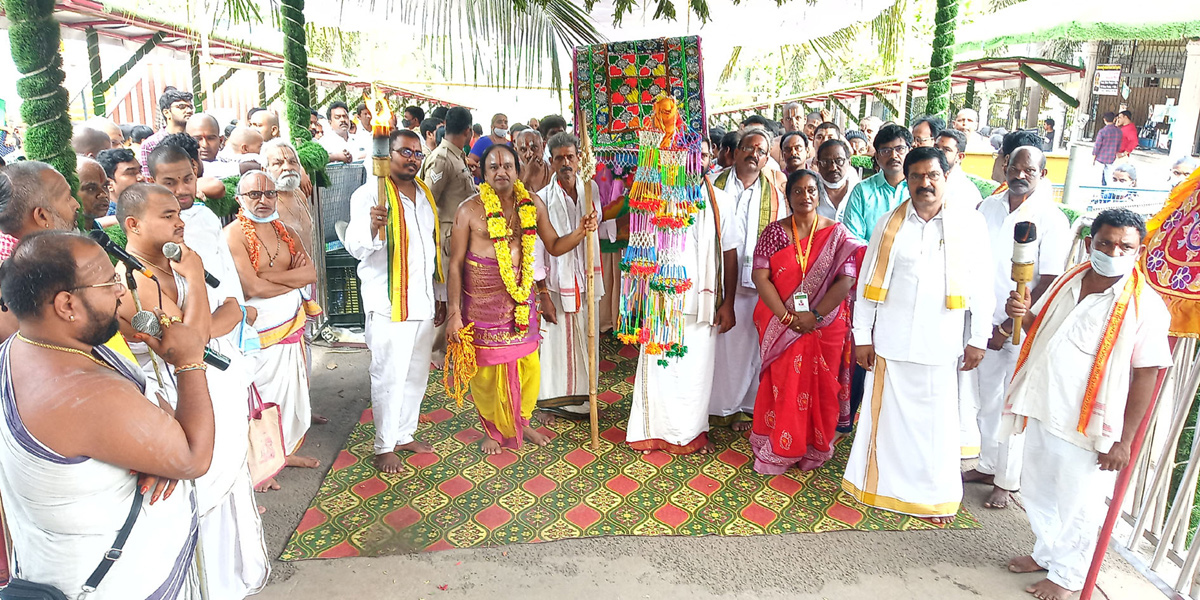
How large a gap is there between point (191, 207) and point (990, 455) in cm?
429

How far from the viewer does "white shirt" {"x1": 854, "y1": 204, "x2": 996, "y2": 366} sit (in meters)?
3.39

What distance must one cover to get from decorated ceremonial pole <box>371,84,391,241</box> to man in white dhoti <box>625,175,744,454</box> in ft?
5.62

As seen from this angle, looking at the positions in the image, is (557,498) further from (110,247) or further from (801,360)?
(110,247)

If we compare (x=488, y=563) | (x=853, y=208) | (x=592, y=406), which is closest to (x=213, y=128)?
(x=592, y=406)

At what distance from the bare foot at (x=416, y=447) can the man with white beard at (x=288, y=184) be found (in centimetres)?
130

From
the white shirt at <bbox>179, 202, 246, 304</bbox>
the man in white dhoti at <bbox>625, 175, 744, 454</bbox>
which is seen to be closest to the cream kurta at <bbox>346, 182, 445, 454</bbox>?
the white shirt at <bbox>179, 202, 246, 304</bbox>

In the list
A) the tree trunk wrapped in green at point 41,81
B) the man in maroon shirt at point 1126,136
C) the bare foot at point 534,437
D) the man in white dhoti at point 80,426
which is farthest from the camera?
the man in maroon shirt at point 1126,136

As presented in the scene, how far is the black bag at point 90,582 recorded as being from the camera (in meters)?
1.81

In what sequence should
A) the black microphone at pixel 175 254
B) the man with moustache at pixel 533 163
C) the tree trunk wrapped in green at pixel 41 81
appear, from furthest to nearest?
the man with moustache at pixel 533 163
the tree trunk wrapped in green at pixel 41 81
the black microphone at pixel 175 254

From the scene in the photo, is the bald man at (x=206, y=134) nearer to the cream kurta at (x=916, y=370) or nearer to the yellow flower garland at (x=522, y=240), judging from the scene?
the yellow flower garland at (x=522, y=240)

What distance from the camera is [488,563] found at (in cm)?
336

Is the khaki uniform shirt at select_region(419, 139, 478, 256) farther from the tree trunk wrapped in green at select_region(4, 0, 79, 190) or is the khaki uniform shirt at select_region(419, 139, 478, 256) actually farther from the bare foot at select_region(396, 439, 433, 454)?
the tree trunk wrapped in green at select_region(4, 0, 79, 190)

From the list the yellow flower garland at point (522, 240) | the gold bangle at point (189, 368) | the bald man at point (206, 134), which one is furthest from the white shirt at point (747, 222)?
the bald man at point (206, 134)

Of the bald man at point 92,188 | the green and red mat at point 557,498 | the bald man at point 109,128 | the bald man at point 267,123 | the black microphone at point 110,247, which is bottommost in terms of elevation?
the green and red mat at point 557,498
